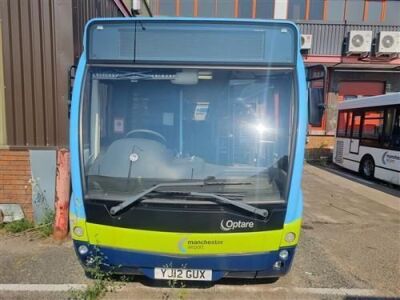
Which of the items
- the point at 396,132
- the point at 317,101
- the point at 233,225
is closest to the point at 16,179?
the point at 233,225

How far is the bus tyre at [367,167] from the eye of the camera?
1060cm

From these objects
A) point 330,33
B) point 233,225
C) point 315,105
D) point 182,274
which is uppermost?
point 330,33

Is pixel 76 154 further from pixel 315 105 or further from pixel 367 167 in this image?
pixel 367 167

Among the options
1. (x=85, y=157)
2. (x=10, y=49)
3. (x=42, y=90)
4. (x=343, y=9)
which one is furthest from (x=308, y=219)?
(x=343, y=9)

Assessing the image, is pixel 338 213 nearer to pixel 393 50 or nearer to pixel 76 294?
pixel 76 294

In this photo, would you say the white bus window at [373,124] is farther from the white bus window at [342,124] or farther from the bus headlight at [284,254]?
the bus headlight at [284,254]

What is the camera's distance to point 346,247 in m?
4.86

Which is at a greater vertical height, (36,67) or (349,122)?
(36,67)

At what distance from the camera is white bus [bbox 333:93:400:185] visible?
30.9 ft

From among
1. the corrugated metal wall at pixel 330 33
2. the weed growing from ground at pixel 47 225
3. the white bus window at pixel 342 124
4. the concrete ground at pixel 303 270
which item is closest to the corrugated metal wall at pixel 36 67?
the weed growing from ground at pixel 47 225

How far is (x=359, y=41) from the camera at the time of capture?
1370 centimetres

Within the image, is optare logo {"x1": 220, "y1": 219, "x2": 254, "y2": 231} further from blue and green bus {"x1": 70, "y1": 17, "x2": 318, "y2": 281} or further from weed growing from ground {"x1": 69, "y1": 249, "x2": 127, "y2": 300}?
weed growing from ground {"x1": 69, "y1": 249, "x2": 127, "y2": 300}

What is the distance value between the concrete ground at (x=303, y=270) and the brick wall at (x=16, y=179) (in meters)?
0.50

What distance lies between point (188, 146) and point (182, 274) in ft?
3.90
